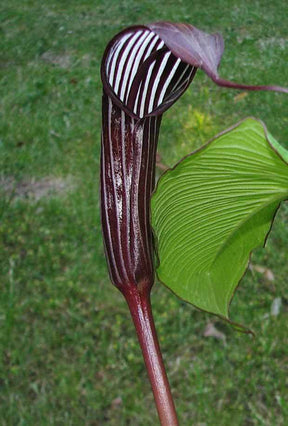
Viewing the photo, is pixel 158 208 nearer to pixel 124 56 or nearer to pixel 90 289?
pixel 124 56

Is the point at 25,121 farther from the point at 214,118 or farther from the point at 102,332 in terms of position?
the point at 102,332

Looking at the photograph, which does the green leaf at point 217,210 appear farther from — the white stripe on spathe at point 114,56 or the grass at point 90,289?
the grass at point 90,289

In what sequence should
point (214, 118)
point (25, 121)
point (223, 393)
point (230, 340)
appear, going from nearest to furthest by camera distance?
point (223, 393) → point (230, 340) → point (214, 118) → point (25, 121)

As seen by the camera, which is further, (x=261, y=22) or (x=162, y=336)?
(x=261, y=22)

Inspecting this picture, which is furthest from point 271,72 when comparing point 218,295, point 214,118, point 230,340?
point 218,295

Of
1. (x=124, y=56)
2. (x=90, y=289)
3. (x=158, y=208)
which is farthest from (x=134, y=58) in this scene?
(x=90, y=289)

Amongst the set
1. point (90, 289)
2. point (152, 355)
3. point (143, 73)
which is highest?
point (143, 73)
